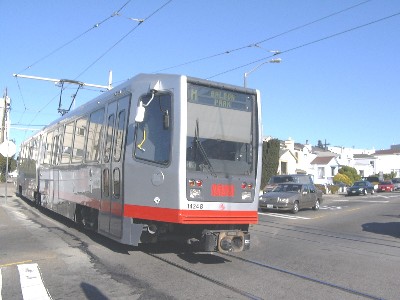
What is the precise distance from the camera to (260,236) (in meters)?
12.7

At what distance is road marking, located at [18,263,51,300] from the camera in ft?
20.6

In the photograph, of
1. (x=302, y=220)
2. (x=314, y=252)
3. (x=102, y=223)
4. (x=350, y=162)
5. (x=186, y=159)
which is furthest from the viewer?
(x=350, y=162)

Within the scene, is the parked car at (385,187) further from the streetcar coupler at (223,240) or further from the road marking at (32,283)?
the road marking at (32,283)

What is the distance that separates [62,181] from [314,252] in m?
7.21

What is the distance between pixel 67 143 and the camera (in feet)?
42.7

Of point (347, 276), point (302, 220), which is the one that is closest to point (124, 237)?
point (347, 276)

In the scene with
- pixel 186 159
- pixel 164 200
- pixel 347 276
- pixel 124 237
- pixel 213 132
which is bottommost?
pixel 347 276

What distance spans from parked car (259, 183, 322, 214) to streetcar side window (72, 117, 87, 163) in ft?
37.7

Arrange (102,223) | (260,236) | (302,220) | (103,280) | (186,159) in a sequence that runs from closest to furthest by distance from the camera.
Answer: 1. (103,280)
2. (186,159)
3. (102,223)
4. (260,236)
5. (302,220)

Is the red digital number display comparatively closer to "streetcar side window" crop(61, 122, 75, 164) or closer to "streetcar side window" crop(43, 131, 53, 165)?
"streetcar side window" crop(61, 122, 75, 164)

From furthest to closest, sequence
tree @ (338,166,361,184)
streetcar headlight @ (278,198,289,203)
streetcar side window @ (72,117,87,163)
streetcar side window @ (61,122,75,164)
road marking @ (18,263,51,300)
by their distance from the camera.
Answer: tree @ (338,166,361,184) < streetcar headlight @ (278,198,289,203) < streetcar side window @ (61,122,75,164) < streetcar side window @ (72,117,87,163) < road marking @ (18,263,51,300)

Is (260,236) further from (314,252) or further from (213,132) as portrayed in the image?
(213,132)

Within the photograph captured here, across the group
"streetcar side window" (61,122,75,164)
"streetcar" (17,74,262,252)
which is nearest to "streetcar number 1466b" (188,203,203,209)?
"streetcar" (17,74,262,252)

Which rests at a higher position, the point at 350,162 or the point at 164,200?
the point at 350,162
